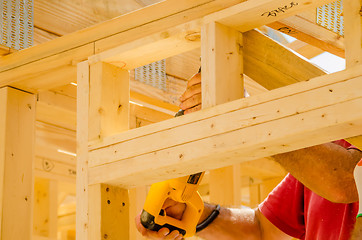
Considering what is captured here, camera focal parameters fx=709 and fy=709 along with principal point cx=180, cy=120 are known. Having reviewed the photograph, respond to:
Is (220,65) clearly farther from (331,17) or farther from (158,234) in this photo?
(331,17)

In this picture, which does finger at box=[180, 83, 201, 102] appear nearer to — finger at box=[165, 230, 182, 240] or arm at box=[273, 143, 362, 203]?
arm at box=[273, 143, 362, 203]

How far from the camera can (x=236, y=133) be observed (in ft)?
6.70

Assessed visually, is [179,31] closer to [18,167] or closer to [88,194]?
[88,194]

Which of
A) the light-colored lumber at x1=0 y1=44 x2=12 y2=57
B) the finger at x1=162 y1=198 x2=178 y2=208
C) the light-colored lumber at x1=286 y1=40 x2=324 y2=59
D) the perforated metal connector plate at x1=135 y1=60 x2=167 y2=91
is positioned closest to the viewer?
the finger at x1=162 y1=198 x2=178 y2=208

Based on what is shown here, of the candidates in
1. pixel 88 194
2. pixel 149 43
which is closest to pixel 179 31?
pixel 149 43

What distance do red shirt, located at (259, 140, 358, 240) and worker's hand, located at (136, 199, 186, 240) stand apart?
0.53 meters

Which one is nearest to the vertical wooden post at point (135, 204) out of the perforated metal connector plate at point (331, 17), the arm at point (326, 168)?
the perforated metal connector plate at point (331, 17)

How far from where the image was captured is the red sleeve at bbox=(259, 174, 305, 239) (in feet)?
10.1

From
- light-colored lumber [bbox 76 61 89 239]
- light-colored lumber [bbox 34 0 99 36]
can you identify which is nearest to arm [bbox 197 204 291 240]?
light-colored lumber [bbox 76 61 89 239]

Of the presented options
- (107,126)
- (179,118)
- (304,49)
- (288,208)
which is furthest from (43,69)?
(304,49)

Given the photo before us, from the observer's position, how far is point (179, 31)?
230cm

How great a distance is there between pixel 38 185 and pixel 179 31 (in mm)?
2769

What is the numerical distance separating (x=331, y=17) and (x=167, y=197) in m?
1.34

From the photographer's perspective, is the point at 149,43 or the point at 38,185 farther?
the point at 38,185
